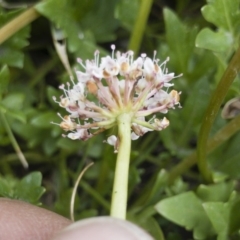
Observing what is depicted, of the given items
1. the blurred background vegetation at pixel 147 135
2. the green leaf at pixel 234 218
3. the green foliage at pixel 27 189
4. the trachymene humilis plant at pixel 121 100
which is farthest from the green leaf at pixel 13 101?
the green leaf at pixel 234 218

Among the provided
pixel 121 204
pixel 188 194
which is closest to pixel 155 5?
pixel 188 194

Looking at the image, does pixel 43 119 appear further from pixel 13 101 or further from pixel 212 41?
pixel 212 41

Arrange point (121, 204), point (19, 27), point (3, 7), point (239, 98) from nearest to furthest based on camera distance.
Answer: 1. point (121, 204)
2. point (239, 98)
3. point (19, 27)
4. point (3, 7)

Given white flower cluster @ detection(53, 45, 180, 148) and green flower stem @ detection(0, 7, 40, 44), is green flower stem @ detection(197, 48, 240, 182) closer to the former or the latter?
white flower cluster @ detection(53, 45, 180, 148)

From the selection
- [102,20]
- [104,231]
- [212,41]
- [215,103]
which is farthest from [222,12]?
[104,231]

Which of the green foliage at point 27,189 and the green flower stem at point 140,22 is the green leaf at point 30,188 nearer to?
the green foliage at point 27,189

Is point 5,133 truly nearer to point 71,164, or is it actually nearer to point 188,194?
point 71,164

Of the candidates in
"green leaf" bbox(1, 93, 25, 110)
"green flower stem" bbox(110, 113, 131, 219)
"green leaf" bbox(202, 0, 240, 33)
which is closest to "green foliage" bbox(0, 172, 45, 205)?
"green leaf" bbox(1, 93, 25, 110)
